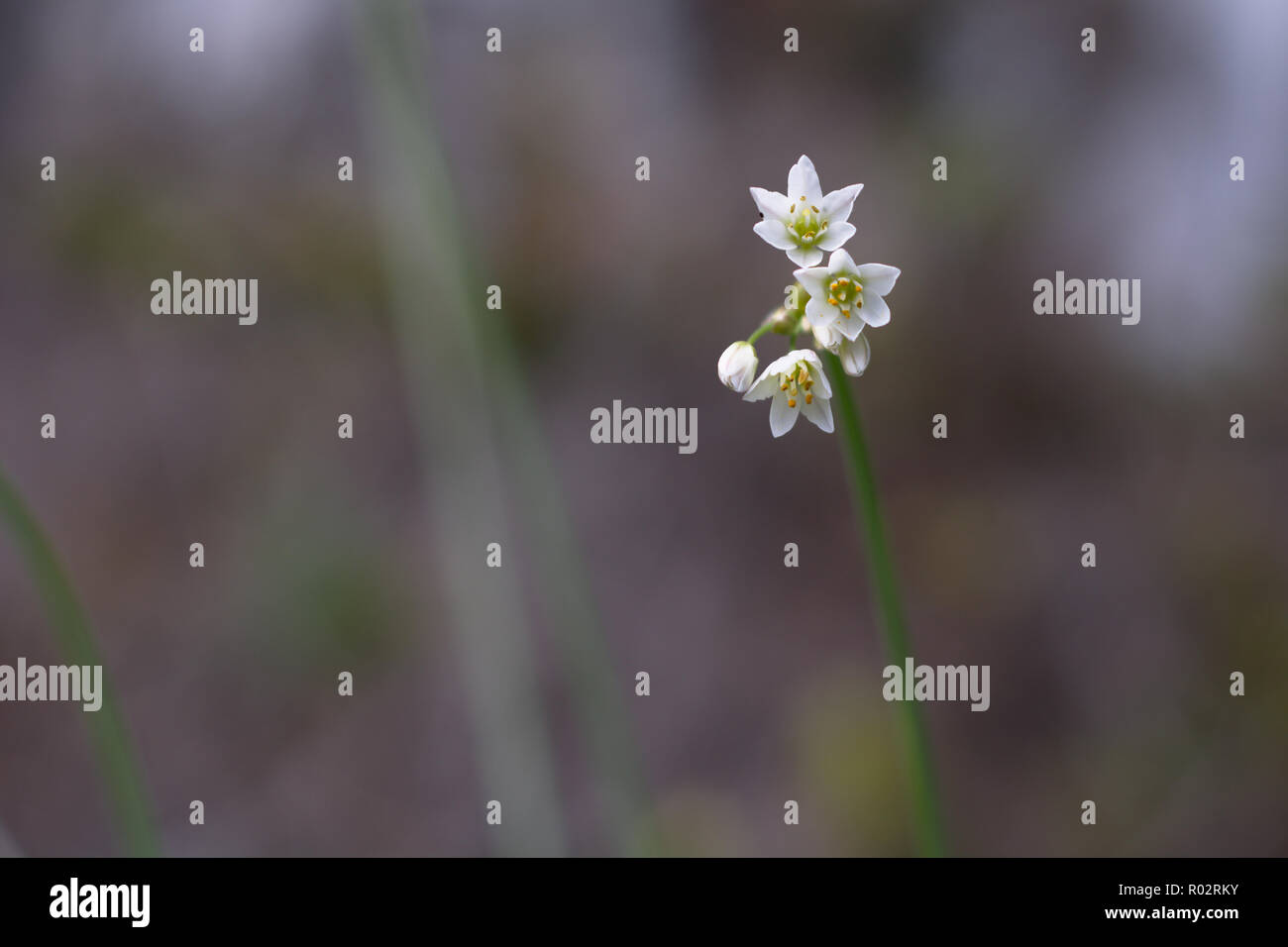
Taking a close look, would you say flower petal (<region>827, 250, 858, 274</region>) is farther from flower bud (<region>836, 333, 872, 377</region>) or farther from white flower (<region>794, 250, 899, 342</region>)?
flower bud (<region>836, 333, 872, 377</region>)

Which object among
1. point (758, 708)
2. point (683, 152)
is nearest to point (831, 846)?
point (758, 708)

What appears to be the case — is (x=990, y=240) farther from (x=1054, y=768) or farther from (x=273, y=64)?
(x=273, y=64)

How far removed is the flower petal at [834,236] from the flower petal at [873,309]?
0.11 metres

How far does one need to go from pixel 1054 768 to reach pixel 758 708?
53.0 inches

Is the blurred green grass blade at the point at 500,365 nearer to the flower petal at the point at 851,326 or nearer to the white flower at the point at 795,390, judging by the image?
the white flower at the point at 795,390

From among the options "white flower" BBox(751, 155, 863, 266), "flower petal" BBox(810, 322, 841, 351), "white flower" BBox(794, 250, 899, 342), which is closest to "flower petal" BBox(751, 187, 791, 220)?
"white flower" BBox(751, 155, 863, 266)

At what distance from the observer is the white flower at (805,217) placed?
1.61 m

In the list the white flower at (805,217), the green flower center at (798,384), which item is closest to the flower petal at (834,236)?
the white flower at (805,217)

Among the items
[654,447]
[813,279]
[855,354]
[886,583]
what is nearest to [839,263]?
[813,279]

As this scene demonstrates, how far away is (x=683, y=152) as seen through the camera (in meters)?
5.31

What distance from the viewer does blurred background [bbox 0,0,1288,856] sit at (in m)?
4.16

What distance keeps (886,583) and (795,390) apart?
414mm

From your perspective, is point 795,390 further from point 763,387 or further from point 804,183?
point 804,183

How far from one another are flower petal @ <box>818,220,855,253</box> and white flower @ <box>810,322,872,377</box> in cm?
20
